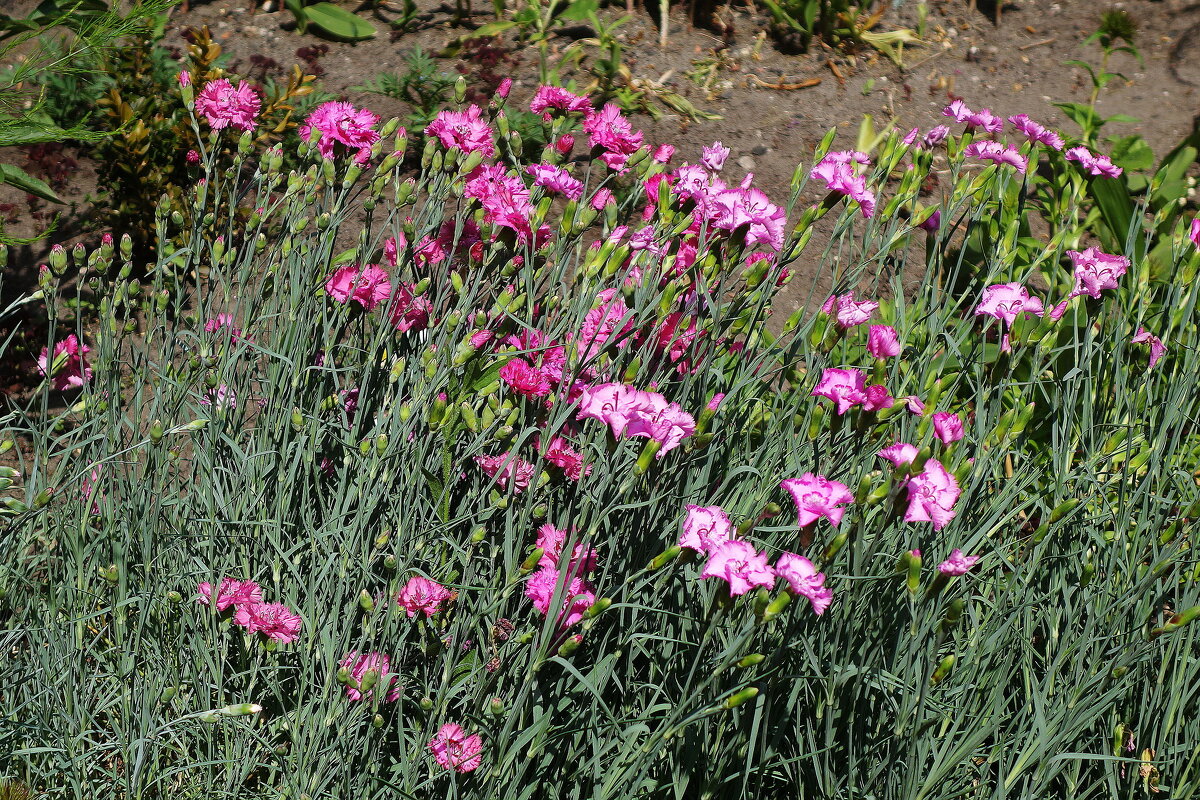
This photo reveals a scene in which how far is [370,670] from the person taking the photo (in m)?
1.19

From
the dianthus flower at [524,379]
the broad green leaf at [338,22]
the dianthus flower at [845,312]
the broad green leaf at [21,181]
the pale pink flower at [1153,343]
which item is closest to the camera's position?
the dianthus flower at [524,379]

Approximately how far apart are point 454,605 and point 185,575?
445 mm

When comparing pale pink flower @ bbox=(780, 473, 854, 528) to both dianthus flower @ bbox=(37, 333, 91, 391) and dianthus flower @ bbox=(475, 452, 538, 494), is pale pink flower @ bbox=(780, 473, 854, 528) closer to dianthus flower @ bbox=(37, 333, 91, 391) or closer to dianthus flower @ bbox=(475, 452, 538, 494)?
dianthus flower @ bbox=(475, 452, 538, 494)

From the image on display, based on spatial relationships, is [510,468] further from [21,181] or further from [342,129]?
[21,181]

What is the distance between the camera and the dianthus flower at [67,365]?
5.48 ft

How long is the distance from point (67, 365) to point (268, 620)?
0.93 m

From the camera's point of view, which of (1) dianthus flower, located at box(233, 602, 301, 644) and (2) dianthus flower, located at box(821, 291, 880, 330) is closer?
(1) dianthus flower, located at box(233, 602, 301, 644)

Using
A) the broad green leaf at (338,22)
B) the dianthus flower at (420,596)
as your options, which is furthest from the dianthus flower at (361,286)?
the broad green leaf at (338,22)

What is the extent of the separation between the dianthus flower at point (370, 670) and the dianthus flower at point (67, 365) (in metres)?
0.70

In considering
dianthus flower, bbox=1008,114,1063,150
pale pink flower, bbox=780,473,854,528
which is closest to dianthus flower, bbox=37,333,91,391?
pale pink flower, bbox=780,473,854,528

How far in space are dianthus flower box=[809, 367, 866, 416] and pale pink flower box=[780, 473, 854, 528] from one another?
0.16m

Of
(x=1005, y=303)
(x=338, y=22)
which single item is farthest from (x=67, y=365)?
(x=338, y=22)

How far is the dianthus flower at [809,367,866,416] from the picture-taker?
4.20ft

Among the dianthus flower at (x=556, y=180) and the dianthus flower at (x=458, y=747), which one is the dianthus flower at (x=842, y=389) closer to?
the dianthus flower at (x=556, y=180)
